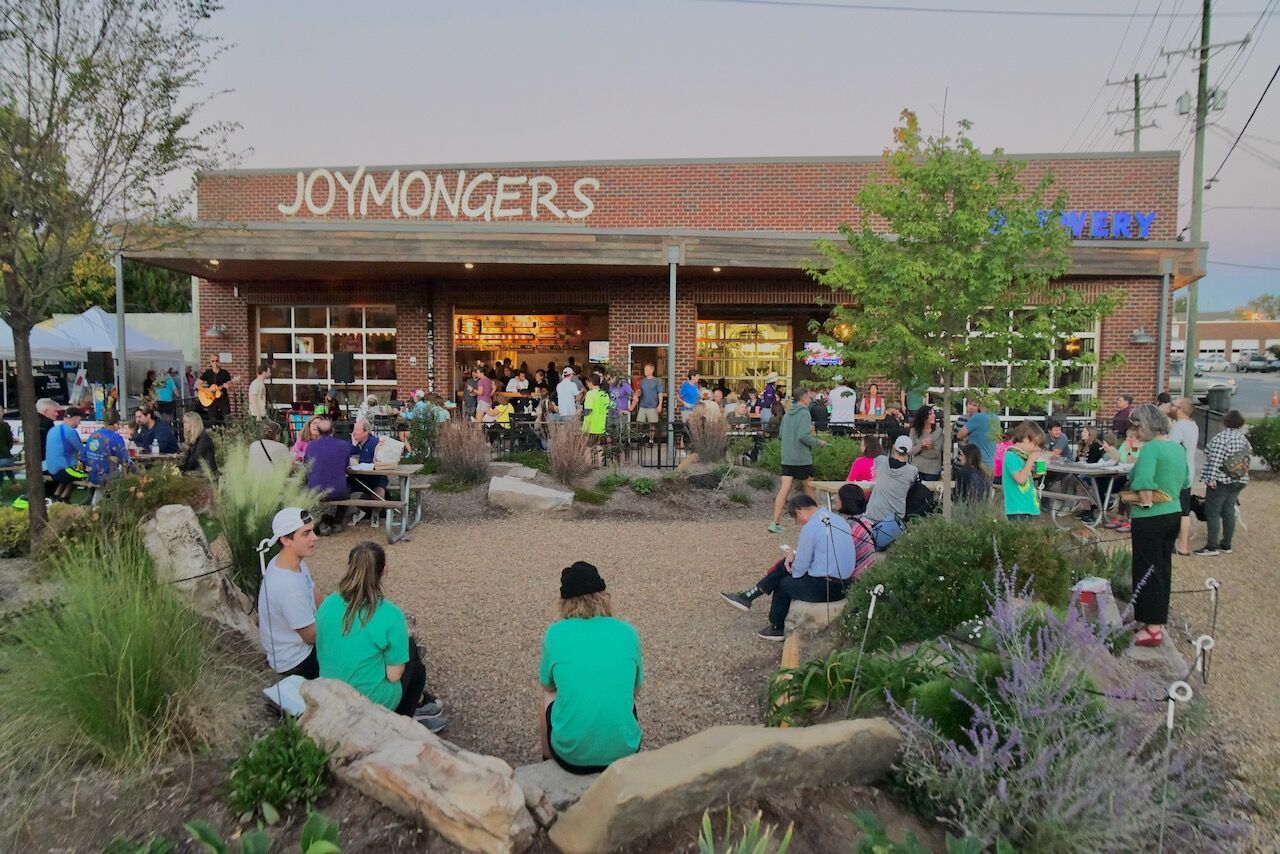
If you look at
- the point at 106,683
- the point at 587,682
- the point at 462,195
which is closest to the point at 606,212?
the point at 462,195

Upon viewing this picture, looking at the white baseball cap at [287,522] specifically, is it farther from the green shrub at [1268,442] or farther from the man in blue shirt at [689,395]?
the green shrub at [1268,442]

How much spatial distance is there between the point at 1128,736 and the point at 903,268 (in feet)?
16.4

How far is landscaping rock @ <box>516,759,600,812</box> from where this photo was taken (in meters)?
3.22

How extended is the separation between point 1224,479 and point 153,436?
1312 centimetres

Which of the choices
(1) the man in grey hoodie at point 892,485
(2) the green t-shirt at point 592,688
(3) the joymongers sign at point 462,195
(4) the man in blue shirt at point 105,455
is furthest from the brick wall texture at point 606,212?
(2) the green t-shirt at point 592,688

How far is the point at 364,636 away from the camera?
160 inches

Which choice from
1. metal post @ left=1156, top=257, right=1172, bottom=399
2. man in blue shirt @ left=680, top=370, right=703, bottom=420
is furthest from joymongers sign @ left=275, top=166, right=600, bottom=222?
metal post @ left=1156, top=257, right=1172, bottom=399

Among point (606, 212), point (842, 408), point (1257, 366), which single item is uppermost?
point (606, 212)

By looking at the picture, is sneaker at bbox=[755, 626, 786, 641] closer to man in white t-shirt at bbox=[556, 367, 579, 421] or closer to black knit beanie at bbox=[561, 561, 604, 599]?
black knit beanie at bbox=[561, 561, 604, 599]

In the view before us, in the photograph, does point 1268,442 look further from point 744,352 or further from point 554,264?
point 554,264

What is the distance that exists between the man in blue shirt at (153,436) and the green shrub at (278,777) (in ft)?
34.0

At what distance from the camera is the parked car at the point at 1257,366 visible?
68.4 meters

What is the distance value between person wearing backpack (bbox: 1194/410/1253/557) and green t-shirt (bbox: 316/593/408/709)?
7959mm

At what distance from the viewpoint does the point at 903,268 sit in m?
7.42
